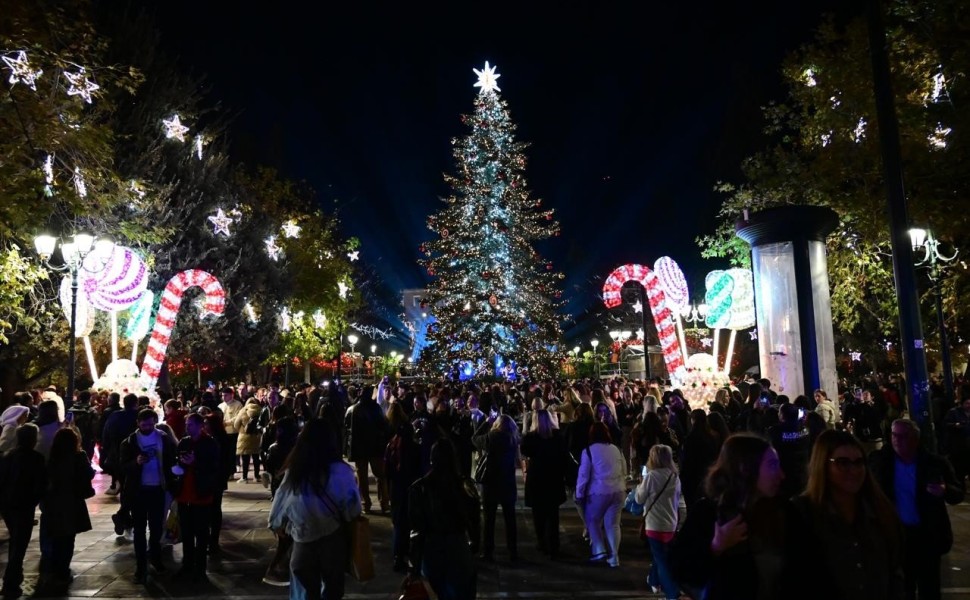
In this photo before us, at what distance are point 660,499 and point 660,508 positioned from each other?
0.09 m

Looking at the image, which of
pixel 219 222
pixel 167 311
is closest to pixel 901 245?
pixel 167 311

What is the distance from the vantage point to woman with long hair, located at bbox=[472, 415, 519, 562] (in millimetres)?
8359

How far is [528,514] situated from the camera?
1123 cm

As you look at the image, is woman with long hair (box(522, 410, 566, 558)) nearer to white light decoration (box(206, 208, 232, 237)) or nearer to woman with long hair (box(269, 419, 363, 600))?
woman with long hair (box(269, 419, 363, 600))

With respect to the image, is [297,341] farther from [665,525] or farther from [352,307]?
[665,525]

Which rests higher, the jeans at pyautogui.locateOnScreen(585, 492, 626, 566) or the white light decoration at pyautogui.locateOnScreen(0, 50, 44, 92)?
the white light decoration at pyautogui.locateOnScreen(0, 50, 44, 92)

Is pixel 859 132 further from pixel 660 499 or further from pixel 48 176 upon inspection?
pixel 48 176

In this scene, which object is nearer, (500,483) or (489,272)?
(500,483)

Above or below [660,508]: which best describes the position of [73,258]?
above

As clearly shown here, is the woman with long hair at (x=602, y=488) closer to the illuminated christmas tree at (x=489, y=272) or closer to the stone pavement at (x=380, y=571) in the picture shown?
the stone pavement at (x=380, y=571)

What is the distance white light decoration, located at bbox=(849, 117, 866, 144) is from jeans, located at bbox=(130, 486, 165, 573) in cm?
1993

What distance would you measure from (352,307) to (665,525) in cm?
4299

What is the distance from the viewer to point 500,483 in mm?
8461

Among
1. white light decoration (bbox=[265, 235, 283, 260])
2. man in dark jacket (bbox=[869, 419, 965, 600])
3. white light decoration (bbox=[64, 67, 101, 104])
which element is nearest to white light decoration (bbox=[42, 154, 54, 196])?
white light decoration (bbox=[64, 67, 101, 104])
